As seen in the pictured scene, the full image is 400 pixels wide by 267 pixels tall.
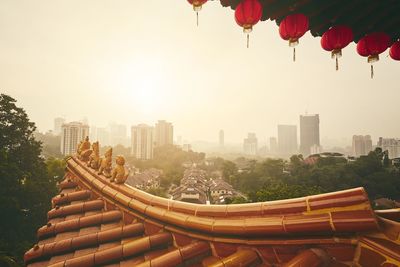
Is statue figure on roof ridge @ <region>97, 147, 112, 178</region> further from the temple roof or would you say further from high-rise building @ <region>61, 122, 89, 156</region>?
high-rise building @ <region>61, 122, 89, 156</region>

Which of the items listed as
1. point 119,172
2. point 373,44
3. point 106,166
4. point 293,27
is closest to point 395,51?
point 373,44

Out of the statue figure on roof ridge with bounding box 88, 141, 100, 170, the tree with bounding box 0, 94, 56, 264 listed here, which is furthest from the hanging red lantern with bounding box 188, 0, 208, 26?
the tree with bounding box 0, 94, 56, 264

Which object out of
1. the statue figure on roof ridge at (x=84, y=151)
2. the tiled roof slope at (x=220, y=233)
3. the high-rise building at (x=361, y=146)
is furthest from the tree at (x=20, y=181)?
the high-rise building at (x=361, y=146)

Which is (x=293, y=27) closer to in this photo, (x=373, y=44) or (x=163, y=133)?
(x=373, y=44)

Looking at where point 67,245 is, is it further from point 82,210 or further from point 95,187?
point 95,187

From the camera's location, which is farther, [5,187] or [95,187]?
[5,187]

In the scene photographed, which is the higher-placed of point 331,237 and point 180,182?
point 331,237

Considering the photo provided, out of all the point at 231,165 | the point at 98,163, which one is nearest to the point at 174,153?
the point at 231,165

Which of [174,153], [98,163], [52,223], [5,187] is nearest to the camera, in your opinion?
[52,223]
